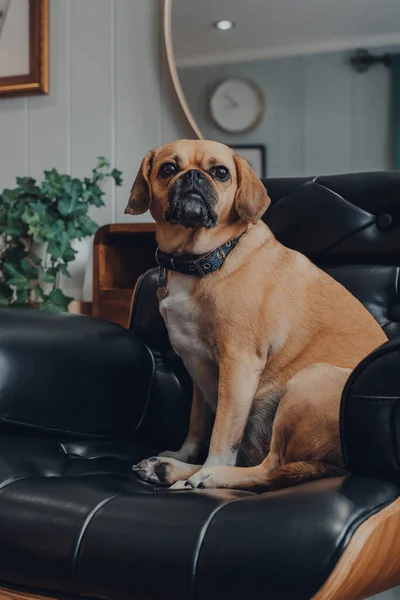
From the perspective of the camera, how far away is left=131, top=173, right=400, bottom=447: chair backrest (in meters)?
1.51

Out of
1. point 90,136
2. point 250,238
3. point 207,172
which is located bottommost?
point 250,238

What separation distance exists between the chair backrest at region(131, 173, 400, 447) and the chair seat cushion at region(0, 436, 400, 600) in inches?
19.5

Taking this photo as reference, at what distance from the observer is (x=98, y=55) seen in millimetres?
2406

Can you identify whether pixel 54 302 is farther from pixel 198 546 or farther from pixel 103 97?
pixel 198 546

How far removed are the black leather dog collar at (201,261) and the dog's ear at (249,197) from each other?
0.19 ft

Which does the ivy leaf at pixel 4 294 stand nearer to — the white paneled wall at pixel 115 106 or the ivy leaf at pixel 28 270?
the ivy leaf at pixel 28 270

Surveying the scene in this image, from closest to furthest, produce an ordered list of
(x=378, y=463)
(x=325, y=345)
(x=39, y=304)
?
(x=378, y=463), (x=325, y=345), (x=39, y=304)

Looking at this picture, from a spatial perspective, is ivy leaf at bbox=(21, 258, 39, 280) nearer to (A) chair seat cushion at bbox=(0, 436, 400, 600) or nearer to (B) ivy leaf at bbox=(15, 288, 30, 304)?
(B) ivy leaf at bbox=(15, 288, 30, 304)

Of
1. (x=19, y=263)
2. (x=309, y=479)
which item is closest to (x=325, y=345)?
(x=309, y=479)

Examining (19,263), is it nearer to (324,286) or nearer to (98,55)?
(98,55)

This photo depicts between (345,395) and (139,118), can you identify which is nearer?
(345,395)

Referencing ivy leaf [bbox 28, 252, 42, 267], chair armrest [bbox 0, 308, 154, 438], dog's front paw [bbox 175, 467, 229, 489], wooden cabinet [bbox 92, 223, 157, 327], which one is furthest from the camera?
ivy leaf [bbox 28, 252, 42, 267]

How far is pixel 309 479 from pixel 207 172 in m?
0.61

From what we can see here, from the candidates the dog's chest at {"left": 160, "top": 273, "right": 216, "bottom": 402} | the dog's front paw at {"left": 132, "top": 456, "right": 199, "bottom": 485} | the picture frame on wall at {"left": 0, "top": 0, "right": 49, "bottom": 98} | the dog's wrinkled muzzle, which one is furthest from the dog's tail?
the picture frame on wall at {"left": 0, "top": 0, "right": 49, "bottom": 98}
